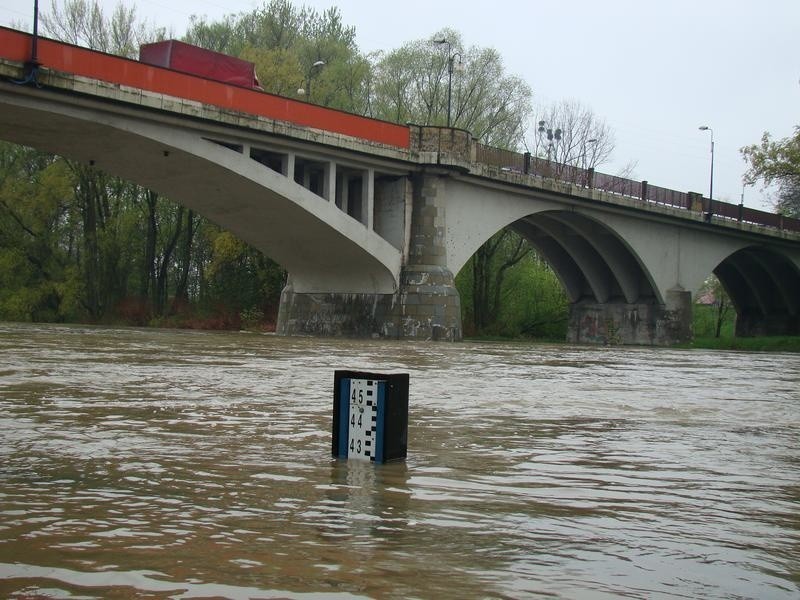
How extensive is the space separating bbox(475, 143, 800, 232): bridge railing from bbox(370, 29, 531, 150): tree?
20.6ft

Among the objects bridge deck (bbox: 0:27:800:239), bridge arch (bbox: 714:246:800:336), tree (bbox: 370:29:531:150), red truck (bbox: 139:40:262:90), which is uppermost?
tree (bbox: 370:29:531:150)

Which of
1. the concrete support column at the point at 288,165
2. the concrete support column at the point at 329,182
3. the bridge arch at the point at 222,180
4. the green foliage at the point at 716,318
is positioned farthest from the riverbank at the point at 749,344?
the green foliage at the point at 716,318

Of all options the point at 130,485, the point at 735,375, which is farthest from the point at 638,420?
the point at 735,375

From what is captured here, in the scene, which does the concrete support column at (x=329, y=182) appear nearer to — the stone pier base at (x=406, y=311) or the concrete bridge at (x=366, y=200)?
the concrete bridge at (x=366, y=200)

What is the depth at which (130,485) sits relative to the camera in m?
4.24

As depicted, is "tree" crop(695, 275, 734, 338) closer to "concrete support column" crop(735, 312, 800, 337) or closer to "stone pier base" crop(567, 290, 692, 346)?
"concrete support column" crop(735, 312, 800, 337)

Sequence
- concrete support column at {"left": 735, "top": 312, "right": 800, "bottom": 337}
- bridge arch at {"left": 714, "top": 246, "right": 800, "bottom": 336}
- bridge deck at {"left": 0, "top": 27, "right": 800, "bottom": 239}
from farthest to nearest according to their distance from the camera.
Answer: concrete support column at {"left": 735, "top": 312, "right": 800, "bottom": 337} → bridge arch at {"left": 714, "top": 246, "right": 800, "bottom": 336} → bridge deck at {"left": 0, "top": 27, "right": 800, "bottom": 239}

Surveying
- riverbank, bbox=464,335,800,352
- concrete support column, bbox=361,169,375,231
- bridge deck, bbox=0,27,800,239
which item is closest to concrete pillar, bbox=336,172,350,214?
concrete support column, bbox=361,169,375,231

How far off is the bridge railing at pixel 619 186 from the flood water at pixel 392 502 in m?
25.8

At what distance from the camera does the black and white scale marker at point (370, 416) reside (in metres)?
5.00

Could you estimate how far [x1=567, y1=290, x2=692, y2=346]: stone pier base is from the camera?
41.5 meters

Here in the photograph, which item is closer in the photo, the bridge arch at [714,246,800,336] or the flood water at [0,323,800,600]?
the flood water at [0,323,800,600]

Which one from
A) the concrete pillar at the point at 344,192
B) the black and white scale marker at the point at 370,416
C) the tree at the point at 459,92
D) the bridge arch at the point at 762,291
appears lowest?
the black and white scale marker at the point at 370,416

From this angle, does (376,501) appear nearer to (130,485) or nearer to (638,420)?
(130,485)
